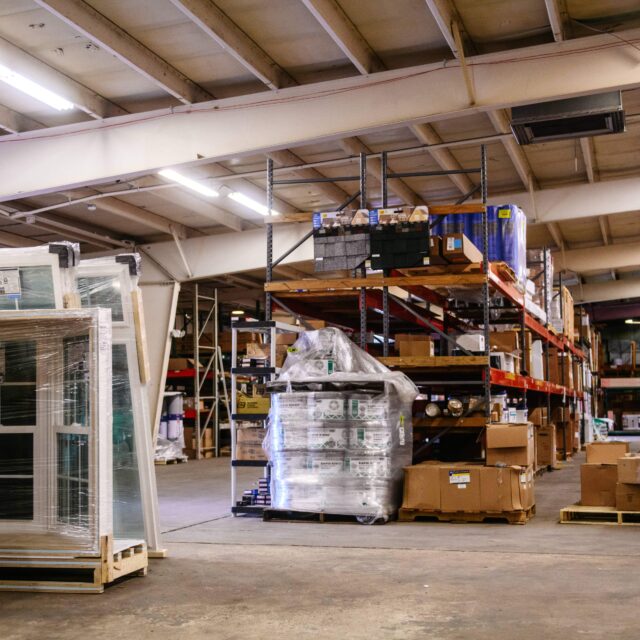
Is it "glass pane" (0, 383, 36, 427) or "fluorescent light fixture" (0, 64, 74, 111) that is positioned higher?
"fluorescent light fixture" (0, 64, 74, 111)

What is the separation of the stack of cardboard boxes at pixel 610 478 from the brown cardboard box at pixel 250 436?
10.7ft

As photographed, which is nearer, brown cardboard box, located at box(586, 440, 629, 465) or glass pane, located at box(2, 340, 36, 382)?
glass pane, located at box(2, 340, 36, 382)

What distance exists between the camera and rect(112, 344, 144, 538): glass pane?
597 centimetres

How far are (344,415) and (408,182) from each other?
23.5 feet

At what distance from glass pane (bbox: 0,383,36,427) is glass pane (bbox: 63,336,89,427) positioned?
0.88 feet

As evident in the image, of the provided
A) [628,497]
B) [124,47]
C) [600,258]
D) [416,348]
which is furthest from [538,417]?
[124,47]

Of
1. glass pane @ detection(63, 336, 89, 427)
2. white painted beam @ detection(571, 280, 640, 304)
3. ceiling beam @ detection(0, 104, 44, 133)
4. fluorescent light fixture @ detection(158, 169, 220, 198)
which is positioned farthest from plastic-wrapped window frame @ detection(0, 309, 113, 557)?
white painted beam @ detection(571, 280, 640, 304)

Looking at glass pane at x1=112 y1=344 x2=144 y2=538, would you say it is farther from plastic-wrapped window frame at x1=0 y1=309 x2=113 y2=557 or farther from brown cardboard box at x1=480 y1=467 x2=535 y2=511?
brown cardboard box at x1=480 y1=467 x2=535 y2=511

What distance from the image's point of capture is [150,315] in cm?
1767

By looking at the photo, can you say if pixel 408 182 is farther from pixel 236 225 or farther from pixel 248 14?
pixel 248 14

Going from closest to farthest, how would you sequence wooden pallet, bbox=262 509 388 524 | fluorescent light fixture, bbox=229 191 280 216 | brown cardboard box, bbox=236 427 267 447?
wooden pallet, bbox=262 509 388 524 → brown cardboard box, bbox=236 427 267 447 → fluorescent light fixture, bbox=229 191 280 216

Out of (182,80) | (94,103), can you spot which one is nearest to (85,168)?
(94,103)

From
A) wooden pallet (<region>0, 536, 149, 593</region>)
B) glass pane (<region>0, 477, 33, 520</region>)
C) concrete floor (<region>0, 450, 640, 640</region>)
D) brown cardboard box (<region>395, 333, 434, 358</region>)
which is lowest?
concrete floor (<region>0, 450, 640, 640</region>)

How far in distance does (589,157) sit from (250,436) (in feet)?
23.2
